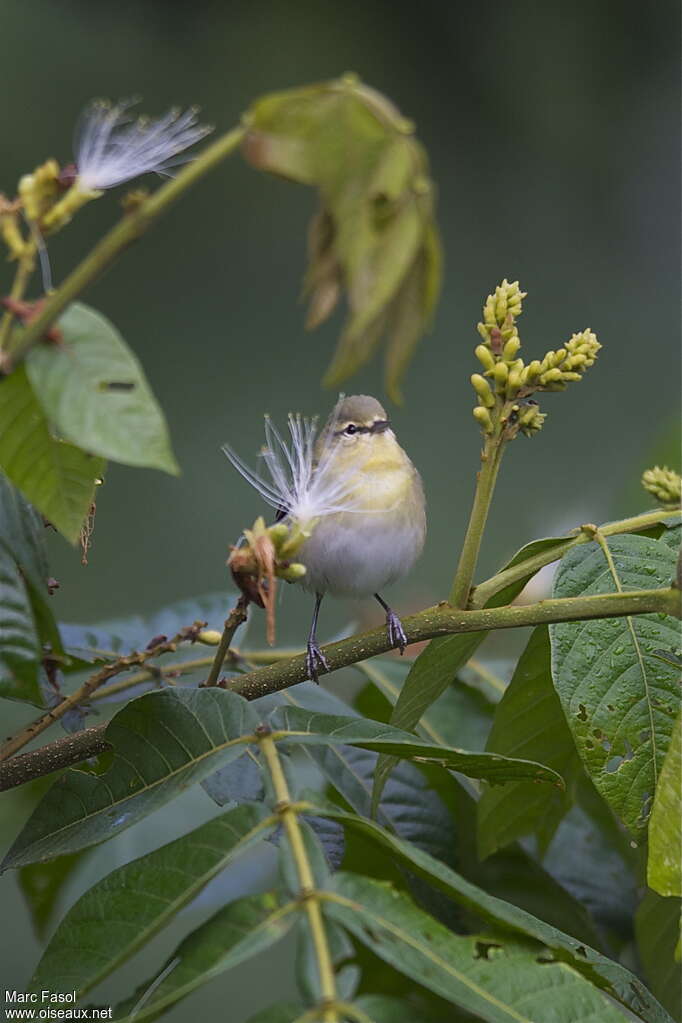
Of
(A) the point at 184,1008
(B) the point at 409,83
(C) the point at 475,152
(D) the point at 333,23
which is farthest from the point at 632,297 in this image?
(A) the point at 184,1008

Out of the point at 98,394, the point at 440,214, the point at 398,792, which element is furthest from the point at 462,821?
the point at 440,214

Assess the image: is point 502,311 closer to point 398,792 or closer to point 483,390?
point 483,390

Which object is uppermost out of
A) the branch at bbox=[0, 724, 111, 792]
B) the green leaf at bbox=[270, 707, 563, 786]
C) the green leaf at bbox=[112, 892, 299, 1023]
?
the branch at bbox=[0, 724, 111, 792]

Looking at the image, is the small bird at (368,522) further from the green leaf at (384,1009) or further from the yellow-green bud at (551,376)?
the green leaf at (384,1009)

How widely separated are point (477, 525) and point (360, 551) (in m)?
0.96

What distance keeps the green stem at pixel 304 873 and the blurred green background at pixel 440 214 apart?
316 centimetres

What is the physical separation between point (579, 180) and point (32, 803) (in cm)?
389

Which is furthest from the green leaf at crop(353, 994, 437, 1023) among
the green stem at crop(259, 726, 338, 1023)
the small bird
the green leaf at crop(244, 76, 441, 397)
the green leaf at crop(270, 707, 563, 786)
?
the small bird

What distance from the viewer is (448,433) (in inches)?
182

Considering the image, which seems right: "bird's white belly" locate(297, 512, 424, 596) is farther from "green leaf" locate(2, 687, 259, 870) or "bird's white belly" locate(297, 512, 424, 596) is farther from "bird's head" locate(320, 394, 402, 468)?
"green leaf" locate(2, 687, 259, 870)

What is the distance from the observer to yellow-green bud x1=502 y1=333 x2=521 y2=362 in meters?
1.17

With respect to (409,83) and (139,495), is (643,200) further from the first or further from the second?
(139,495)

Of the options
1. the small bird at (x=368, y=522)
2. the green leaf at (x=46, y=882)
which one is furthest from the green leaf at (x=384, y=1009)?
the small bird at (x=368, y=522)

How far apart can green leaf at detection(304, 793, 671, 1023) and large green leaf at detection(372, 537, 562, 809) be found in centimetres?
26
